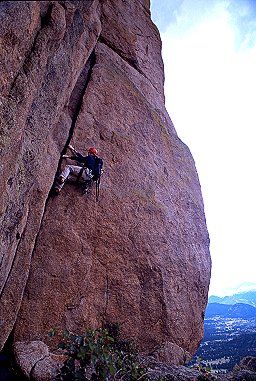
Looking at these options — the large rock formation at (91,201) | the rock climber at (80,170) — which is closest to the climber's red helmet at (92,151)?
the rock climber at (80,170)

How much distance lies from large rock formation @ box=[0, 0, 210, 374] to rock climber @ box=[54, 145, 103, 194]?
1.54 ft

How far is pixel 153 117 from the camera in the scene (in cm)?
1669

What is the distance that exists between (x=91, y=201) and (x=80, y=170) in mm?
1375

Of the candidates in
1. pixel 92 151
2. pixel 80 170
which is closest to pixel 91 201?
pixel 80 170

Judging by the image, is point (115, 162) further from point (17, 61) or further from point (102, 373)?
point (102, 373)

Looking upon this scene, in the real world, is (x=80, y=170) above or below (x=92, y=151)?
below

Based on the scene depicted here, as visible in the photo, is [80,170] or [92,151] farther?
[92,151]

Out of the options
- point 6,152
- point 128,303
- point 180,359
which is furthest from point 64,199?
point 180,359

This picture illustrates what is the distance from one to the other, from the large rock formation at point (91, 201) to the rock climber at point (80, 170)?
1.54 feet

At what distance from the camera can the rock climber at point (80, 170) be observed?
10688 millimetres

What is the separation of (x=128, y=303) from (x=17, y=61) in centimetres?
914

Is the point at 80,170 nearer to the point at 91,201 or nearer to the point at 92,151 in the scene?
the point at 92,151

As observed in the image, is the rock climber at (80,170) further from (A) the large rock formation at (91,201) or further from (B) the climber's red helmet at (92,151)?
(A) the large rock formation at (91,201)

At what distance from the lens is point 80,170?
10.9 metres
